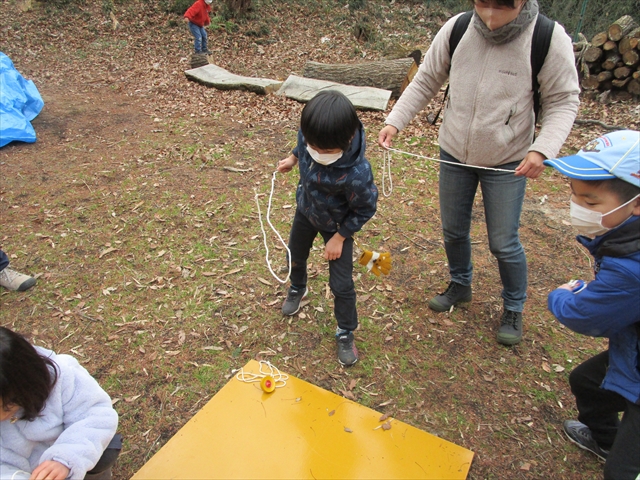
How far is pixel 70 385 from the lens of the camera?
1833mm

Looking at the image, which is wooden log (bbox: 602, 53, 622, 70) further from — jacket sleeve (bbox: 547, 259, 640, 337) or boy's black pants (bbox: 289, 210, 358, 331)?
jacket sleeve (bbox: 547, 259, 640, 337)

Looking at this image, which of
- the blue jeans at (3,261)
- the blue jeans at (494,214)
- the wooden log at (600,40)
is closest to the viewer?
the blue jeans at (494,214)

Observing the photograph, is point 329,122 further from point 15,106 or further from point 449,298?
point 15,106

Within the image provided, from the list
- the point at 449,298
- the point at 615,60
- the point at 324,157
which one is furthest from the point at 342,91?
the point at 324,157

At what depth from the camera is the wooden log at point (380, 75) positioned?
302 inches

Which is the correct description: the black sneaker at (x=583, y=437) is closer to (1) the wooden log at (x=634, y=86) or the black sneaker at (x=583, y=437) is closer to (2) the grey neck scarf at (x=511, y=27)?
(2) the grey neck scarf at (x=511, y=27)

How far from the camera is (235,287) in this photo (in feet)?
11.8

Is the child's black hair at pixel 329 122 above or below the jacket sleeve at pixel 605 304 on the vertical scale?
above

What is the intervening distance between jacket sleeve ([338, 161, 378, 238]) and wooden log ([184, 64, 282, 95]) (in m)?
6.14

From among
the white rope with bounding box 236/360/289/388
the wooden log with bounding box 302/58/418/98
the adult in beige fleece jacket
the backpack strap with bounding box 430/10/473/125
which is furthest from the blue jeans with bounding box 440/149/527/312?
the wooden log with bounding box 302/58/418/98

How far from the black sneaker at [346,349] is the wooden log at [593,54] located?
7110 millimetres

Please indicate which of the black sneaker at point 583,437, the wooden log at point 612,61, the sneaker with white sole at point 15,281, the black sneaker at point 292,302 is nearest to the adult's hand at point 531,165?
the black sneaker at point 583,437

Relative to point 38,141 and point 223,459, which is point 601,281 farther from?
point 38,141

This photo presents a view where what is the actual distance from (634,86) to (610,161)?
7.00m
